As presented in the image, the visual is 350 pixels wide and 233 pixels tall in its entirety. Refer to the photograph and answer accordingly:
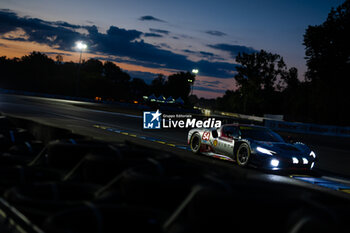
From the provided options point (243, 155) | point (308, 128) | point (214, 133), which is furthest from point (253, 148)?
point (308, 128)

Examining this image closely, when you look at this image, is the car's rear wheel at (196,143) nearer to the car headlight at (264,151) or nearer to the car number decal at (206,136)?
the car number decal at (206,136)

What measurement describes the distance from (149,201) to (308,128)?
120 ft

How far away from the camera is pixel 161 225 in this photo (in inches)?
93.4

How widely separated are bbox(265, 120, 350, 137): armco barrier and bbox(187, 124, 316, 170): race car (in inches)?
970

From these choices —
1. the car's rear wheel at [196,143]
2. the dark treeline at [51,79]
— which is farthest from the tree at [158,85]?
the car's rear wheel at [196,143]

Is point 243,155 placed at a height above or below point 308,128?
below

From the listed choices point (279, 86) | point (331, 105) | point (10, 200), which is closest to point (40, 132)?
point (10, 200)

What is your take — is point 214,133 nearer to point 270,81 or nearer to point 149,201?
point 149,201

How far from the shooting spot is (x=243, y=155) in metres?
12.2

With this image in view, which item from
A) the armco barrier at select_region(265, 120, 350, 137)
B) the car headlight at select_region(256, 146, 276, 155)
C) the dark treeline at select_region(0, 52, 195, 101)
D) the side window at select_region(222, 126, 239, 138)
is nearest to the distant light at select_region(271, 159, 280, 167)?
the car headlight at select_region(256, 146, 276, 155)

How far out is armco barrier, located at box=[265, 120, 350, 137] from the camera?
36.8 m

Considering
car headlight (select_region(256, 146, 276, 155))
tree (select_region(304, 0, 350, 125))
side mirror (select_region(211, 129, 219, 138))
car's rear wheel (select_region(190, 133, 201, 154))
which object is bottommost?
car's rear wheel (select_region(190, 133, 201, 154))

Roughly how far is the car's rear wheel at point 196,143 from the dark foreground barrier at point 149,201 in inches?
412

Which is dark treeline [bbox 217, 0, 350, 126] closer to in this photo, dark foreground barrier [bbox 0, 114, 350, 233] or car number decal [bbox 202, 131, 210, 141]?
car number decal [bbox 202, 131, 210, 141]
